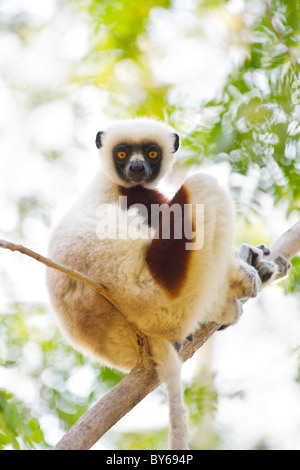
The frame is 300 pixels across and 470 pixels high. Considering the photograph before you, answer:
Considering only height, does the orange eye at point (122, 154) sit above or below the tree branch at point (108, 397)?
above

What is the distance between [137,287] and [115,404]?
844 mm

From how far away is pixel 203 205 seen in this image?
12.9ft

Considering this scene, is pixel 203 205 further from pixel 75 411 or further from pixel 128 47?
pixel 128 47

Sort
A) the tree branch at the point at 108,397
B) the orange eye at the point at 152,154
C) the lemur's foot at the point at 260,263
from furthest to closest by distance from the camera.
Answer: the orange eye at the point at 152,154
the lemur's foot at the point at 260,263
the tree branch at the point at 108,397

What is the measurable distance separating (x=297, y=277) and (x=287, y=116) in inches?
78.3

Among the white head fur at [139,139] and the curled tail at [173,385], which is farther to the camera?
the white head fur at [139,139]

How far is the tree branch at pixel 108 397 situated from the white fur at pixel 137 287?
147 millimetres

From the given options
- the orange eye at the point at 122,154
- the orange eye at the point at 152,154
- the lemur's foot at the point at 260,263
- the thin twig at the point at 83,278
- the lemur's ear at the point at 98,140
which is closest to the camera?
the thin twig at the point at 83,278

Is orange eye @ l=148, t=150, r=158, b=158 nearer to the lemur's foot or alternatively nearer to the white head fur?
the white head fur

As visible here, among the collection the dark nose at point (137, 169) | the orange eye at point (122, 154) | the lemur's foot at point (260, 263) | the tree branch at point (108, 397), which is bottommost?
the tree branch at point (108, 397)

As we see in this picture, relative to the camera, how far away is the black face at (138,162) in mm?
5137

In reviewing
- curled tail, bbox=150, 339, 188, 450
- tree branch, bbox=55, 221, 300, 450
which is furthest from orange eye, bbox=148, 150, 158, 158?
curled tail, bbox=150, 339, 188, 450

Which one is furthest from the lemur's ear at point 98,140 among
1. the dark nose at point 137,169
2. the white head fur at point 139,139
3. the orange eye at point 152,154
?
the dark nose at point 137,169

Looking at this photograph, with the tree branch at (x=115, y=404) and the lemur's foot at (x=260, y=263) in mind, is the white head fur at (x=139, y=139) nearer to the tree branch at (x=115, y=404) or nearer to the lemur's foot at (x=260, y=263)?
the lemur's foot at (x=260, y=263)
